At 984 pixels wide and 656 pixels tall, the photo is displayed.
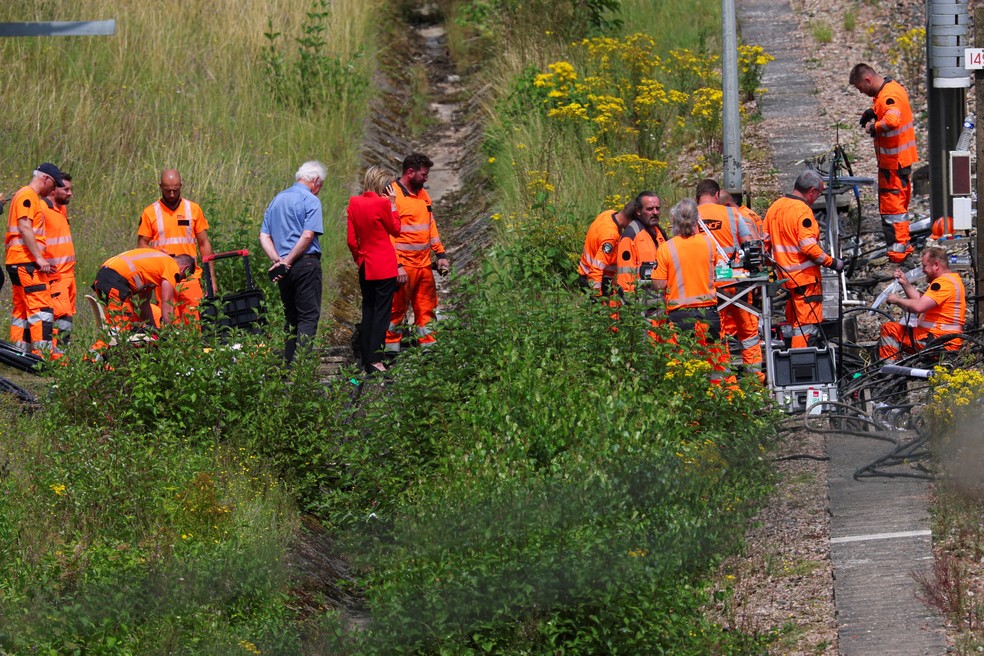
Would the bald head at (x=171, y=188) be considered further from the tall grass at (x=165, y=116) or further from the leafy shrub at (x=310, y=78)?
the leafy shrub at (x=310, y=78)

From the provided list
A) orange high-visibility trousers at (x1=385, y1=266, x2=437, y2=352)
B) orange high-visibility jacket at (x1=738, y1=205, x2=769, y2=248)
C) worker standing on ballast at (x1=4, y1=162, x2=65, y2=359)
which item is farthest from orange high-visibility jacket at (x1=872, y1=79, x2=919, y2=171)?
worker standing on ballast at (x1=4, y1=162, x2=65, y2=359)

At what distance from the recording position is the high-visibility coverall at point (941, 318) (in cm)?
1056

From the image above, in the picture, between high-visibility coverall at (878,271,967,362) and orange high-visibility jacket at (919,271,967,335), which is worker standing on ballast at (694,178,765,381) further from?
orange high-visibility jacket at (919,271,967,335)

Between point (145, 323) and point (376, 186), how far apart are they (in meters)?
2.23

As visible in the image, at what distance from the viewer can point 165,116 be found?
17.8 metres

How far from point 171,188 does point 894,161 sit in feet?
19.5

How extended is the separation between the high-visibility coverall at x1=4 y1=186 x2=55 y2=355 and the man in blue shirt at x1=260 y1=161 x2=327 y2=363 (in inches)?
77.5

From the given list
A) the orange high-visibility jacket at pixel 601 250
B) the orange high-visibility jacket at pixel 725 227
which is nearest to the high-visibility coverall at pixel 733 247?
the orange high-visibility jacket at pixel 725 227

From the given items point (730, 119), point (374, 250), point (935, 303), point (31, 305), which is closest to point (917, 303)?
point (935, 303)

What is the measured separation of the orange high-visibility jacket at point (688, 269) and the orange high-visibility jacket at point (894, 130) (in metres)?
3.43

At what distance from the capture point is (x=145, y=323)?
1009cm

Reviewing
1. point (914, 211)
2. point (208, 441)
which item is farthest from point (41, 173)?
point (914, 211)

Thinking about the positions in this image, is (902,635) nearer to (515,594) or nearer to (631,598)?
(631,598)

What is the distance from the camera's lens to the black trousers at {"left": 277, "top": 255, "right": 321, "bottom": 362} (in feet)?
37.2
